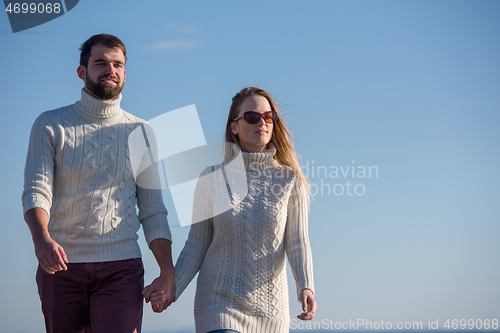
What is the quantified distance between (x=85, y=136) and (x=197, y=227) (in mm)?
1259

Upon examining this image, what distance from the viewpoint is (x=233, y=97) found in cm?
564

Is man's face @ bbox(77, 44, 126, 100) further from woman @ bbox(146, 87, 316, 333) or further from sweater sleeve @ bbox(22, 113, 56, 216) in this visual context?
woman @ bbox(146, 87, 316, 333)

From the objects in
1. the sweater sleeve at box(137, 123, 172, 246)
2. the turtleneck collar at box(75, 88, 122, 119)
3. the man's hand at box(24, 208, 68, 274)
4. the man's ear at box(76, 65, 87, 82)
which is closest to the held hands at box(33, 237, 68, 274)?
the man's hand at box(24, 208, 68, 274)

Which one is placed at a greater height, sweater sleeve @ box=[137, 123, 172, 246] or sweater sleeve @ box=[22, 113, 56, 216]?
sweater sleeve @ box=[22, 113, 56, 216]

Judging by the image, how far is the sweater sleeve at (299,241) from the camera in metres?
5.08

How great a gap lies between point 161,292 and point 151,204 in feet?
2.32

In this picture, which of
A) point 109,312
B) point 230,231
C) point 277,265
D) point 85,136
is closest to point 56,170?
point 85,136

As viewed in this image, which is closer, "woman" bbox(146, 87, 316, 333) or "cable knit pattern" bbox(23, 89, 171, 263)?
"cable knit pattern" bbox(23, 89, 171, 263)

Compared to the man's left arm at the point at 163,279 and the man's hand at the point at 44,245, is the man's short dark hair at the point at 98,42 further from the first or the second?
the man's left arm at the point at 163,279

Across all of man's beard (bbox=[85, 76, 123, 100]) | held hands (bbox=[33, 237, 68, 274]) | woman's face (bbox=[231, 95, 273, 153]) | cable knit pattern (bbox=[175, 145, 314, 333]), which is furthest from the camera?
woman's face (bbox=[231, 95, 273, 153])

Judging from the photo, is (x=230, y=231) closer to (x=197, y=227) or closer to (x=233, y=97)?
(x=197, y=227)

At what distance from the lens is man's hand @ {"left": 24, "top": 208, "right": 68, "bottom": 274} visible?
4023 mm

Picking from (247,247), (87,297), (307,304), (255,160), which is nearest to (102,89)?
(255,160)

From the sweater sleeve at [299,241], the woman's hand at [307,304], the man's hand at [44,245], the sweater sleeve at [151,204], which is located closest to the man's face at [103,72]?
the sweater sleeve at [151,204]
